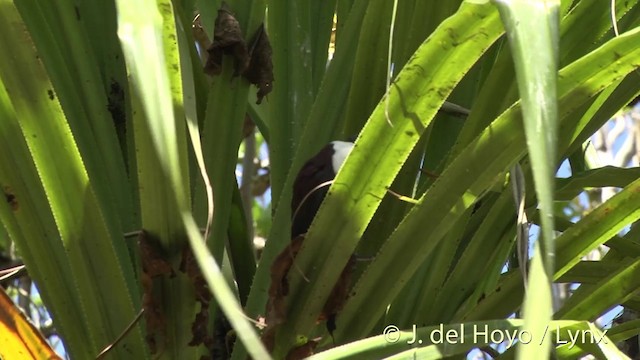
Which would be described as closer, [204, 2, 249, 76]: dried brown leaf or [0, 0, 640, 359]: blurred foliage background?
[0, 0, 640, 359]: blurred foliage background

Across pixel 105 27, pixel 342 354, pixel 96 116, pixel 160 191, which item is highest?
pixel 105 27

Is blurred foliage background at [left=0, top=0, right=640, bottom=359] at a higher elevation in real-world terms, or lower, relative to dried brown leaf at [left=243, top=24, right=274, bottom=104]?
lower

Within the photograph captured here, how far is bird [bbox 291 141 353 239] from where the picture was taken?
2.73 ft

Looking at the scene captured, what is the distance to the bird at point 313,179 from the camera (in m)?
0.83

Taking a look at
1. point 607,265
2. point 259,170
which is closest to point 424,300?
point 607,265

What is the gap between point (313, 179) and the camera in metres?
0.85

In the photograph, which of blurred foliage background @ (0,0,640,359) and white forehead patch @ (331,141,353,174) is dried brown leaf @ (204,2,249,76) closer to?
blurred foliage background @ (0,0,640,359)

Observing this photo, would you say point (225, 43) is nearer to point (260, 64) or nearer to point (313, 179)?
point (260, 64)

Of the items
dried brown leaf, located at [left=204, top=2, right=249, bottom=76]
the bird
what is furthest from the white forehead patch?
dried brown leaf, located at [left=204, top=2, right=249, bottom=76]

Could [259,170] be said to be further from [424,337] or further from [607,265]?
[424,337]

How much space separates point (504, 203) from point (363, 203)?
206 millimetres

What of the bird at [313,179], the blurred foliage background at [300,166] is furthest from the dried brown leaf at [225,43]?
the bird at [313,179]

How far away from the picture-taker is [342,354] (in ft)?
2.17

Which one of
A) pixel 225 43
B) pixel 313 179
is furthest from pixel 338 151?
pixel 225 43
